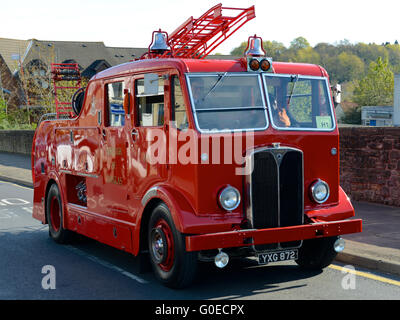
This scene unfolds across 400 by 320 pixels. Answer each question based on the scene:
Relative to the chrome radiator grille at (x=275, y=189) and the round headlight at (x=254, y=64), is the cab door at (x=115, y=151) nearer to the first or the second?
the round headlight at (x=254, y=64)

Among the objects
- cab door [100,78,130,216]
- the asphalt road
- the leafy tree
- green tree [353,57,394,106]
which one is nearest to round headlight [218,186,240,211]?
the asphalt road

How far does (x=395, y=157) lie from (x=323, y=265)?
16.5ft

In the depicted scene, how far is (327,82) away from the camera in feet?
25.6

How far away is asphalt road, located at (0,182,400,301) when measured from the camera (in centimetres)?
672

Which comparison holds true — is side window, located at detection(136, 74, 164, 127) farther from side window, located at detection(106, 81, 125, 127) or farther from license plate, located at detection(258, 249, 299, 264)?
license plate, located at detection(258, 249, 299, 264)

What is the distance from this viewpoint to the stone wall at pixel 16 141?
3262 cm

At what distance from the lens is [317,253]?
768 cm

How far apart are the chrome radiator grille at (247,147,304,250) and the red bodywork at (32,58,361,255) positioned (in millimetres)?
147

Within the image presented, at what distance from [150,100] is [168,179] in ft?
3.49

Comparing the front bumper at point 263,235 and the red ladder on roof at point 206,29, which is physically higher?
the red ladder on roof at point 206,29

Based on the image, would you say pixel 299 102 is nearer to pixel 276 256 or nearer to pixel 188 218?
pixel 276 256

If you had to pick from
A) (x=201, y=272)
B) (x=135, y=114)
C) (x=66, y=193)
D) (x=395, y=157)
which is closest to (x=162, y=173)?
(x=135, y=114)

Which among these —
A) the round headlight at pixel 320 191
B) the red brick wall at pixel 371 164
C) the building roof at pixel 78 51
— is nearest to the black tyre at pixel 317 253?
the round headlight at pixel 320 191

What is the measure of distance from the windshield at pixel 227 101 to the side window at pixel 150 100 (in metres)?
0.52
